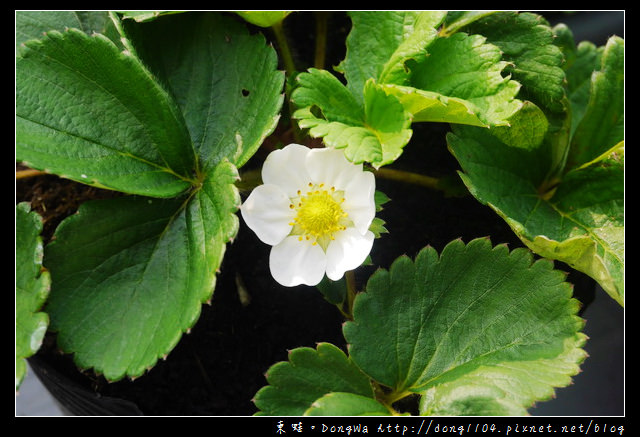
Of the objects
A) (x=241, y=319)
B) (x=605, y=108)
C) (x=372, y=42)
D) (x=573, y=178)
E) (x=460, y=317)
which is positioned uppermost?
(x=372, y=42)

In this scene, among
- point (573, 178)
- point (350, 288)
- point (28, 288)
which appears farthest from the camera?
point (573, 178)

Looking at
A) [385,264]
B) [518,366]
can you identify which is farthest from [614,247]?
[385,264]

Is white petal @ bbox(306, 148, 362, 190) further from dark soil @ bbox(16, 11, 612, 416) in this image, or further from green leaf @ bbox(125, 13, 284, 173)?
dark soil @ bbox(16, 11, 612, 416)

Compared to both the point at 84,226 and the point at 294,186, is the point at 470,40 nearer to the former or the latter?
the point at 294,186

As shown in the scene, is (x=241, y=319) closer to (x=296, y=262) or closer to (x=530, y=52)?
(x=296, y=262)

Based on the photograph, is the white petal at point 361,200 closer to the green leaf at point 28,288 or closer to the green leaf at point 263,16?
the green leaf at point 263,16

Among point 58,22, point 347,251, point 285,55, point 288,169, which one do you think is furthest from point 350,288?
point 58,22

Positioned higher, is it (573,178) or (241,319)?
(573,178)
